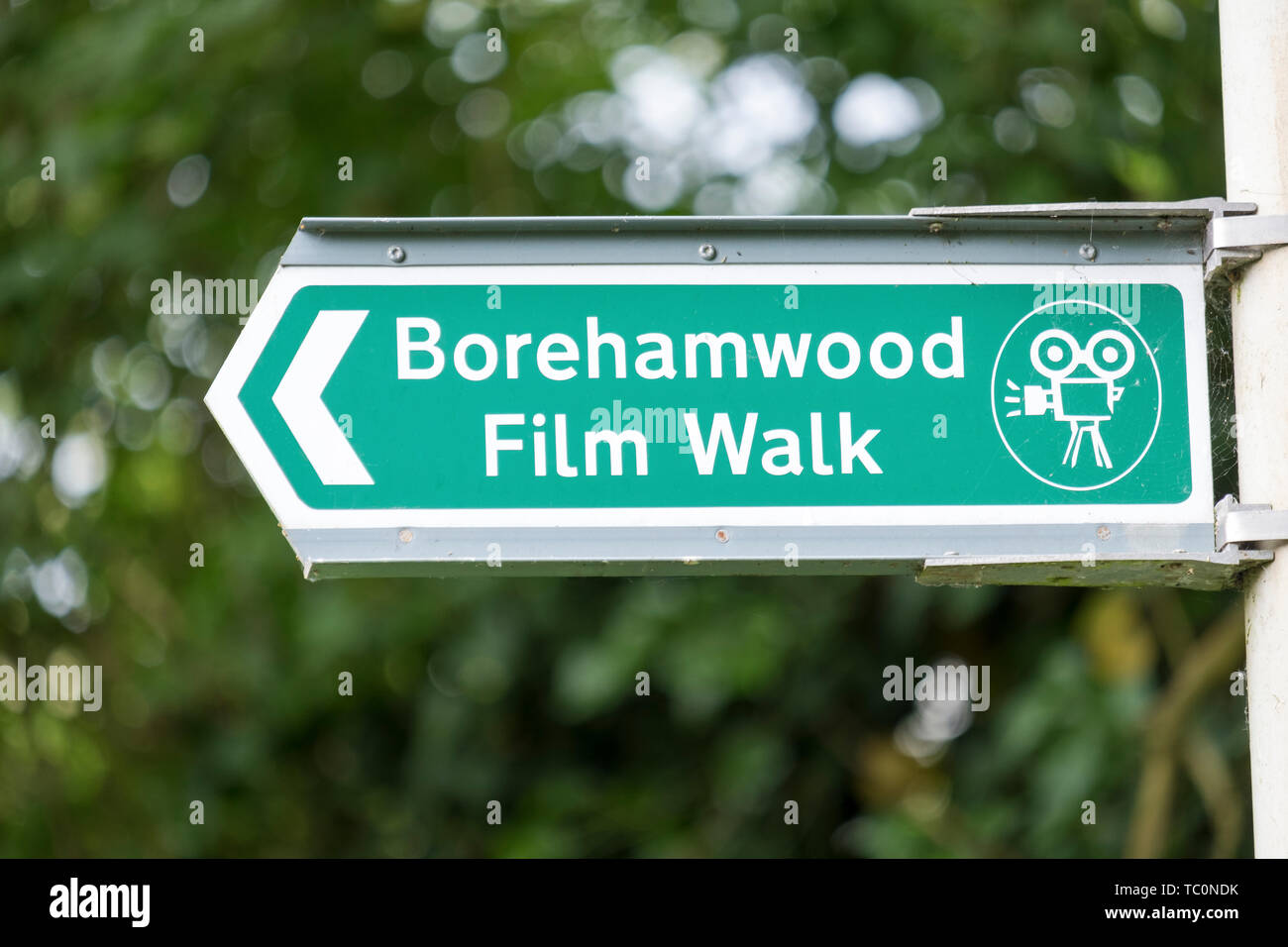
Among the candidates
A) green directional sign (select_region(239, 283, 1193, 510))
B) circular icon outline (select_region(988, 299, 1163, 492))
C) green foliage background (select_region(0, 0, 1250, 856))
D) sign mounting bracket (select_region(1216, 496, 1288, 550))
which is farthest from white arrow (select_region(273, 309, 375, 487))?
green foliage background (select_region(0, 0, 1250, 856))

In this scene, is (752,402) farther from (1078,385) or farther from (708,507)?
(1078,385)

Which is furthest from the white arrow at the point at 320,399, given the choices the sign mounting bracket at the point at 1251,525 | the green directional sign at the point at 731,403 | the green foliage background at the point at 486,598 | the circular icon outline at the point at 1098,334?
the green foliage background at the point at 486,598

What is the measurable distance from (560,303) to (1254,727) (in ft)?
2.25

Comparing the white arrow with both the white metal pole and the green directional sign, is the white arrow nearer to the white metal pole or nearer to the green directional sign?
the green directional sign

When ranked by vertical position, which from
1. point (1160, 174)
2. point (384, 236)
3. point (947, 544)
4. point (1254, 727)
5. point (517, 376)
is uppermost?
point (1160, 174)

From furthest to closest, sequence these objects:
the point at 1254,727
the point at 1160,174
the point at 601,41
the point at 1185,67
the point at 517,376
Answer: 1. the point at 601,41
2. the point at 1185,67
3. the point at 1160,174
4. the point at 517,376
5. the point at 1254,727

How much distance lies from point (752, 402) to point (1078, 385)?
289mm

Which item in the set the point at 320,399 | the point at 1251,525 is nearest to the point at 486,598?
the point at 320,399

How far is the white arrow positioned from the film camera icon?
1.93 ft

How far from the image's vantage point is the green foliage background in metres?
2.47

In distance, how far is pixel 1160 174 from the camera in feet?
8.05

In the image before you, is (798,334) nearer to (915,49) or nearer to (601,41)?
(915,49)

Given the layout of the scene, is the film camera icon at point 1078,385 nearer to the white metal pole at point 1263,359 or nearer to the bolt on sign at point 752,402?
the bolt on sign at point 752,402

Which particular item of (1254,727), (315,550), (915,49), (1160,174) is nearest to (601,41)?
(915,49)
